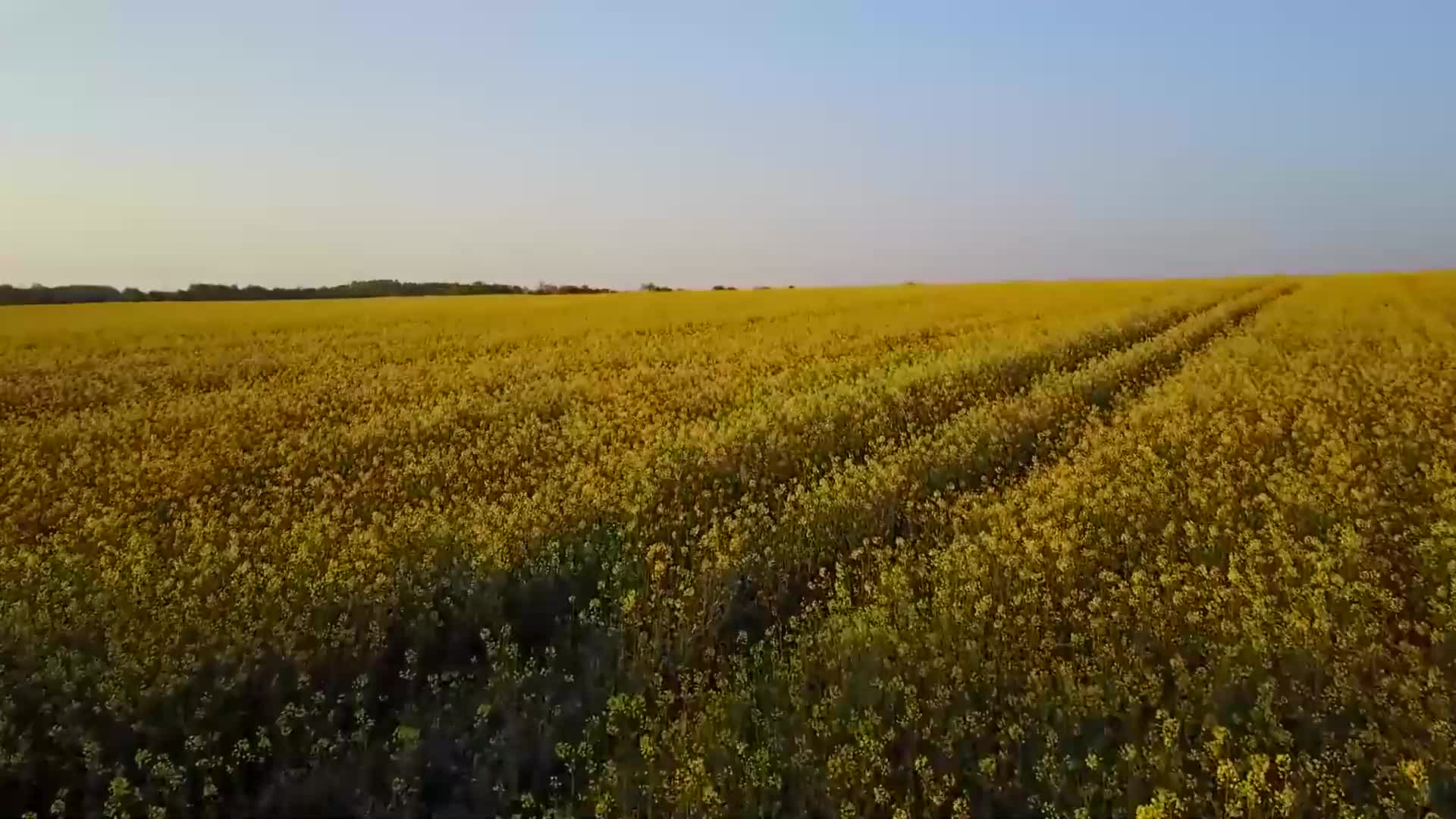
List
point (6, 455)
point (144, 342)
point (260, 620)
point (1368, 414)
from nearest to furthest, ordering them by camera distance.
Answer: point (260, 620) → point (6, 455) → point (1368, 414) → point (144, 342)

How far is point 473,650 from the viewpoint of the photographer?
14.0 feet

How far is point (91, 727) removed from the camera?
3.35 metres

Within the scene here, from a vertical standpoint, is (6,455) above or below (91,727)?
above

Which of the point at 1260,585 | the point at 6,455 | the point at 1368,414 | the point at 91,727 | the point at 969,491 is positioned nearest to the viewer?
the point at 91,727

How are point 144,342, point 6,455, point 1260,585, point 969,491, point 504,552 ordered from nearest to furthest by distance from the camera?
point 1260,585 → point 504,552 → point 969,491 → point 6,455 → point 144,342

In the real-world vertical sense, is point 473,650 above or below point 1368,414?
below

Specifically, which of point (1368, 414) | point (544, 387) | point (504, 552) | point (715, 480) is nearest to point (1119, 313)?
point (1368, 414)

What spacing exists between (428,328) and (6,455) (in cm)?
1265

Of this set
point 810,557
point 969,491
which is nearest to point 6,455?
point 810,557

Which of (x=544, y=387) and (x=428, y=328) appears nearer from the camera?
(x=544, y=387)

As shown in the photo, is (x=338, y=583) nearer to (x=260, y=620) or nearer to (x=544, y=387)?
(x=260, y=620)

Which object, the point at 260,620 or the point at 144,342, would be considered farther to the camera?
the point at 144,342

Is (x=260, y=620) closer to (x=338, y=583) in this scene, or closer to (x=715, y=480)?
(x=338, y=583)

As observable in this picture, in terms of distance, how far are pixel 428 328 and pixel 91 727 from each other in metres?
16.6
